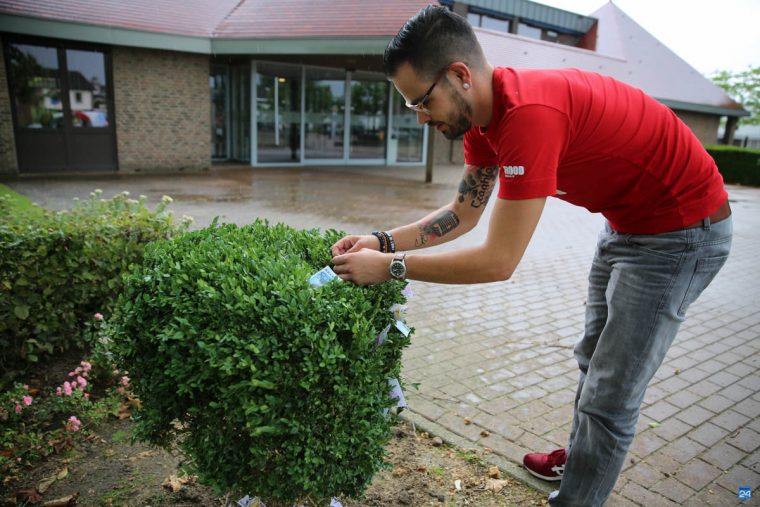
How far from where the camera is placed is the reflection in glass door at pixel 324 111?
1988cm

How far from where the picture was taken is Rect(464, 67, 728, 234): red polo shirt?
181 centimetres

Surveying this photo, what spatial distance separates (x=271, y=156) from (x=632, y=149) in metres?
18.6

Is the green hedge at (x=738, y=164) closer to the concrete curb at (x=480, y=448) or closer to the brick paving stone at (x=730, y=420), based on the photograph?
the brick paving stone at (x=730, y=420)

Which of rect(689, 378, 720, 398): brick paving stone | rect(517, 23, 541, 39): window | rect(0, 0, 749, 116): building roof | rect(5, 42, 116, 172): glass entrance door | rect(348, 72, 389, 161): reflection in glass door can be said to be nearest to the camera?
rect(689, 378, 720, 398): brick paving stone

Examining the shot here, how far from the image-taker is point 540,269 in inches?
294

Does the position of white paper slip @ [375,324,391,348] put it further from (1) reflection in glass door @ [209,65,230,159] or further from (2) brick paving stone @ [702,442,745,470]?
(1) reflection in glass door @ [209,65,230,159]

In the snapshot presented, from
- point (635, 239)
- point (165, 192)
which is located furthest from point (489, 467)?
A: point (165, 192)

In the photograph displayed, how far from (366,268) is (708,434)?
107 inches

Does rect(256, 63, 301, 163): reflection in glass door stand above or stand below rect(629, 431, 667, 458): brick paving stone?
above

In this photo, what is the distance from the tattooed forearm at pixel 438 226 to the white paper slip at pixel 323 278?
58cm

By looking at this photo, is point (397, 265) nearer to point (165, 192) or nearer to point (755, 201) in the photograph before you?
point (165, 192)

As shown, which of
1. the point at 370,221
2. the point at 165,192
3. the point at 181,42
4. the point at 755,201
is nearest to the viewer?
the point at 370,221

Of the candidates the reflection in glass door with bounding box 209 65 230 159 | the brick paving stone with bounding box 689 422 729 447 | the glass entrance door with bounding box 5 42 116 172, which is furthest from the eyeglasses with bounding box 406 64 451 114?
the reflection in glass door with bounding box 209 65 230 159

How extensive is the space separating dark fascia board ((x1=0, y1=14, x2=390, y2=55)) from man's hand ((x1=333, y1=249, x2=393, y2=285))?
1262cm
